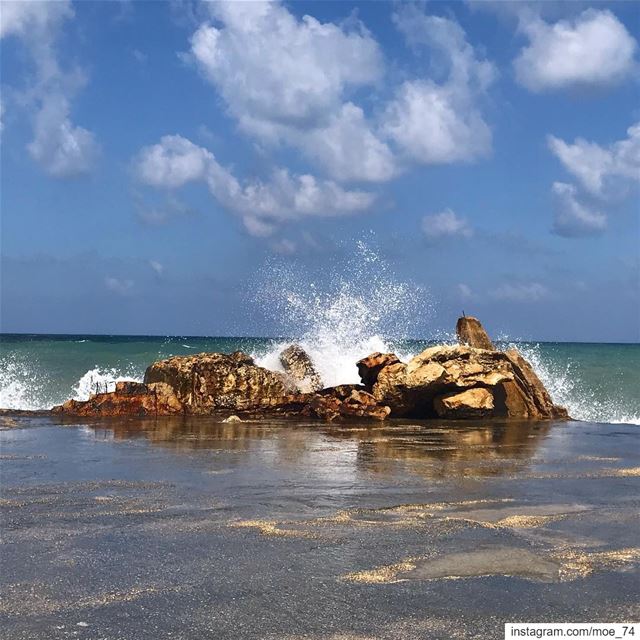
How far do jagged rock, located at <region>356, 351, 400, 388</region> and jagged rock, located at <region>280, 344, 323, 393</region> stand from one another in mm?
2347

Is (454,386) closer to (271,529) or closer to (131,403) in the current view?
(131,403)

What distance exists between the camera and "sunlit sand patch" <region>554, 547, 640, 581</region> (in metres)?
4.72

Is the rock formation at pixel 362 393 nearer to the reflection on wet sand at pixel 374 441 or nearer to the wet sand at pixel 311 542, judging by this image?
the reflection on wet sand at pixel 374 441

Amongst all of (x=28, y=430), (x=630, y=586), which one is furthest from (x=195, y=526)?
(x=28, y=430)

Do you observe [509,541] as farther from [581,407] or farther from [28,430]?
[581,407]

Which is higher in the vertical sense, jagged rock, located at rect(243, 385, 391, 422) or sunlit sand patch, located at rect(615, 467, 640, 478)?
jagged rock, located at rect(243, 385, 391, 422)

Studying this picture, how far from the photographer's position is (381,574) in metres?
4.68

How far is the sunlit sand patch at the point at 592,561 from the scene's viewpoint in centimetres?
472

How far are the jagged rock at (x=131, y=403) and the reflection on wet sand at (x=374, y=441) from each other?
1019mm

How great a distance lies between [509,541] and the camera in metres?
5.48

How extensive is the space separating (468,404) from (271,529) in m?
9.86

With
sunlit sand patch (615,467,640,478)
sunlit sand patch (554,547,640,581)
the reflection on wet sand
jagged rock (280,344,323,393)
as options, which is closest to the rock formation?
the reflection on wet sand

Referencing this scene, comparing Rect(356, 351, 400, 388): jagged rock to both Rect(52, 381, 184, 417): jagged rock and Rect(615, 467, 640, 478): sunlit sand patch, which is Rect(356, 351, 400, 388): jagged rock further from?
Rect(615, 467, 640, 478): sunlit sand patch

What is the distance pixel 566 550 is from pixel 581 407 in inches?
650
